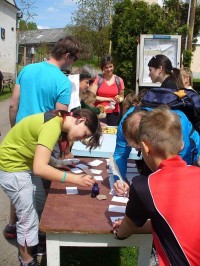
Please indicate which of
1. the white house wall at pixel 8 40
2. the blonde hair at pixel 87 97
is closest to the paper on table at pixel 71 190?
the blonde hair at pixel 87 97

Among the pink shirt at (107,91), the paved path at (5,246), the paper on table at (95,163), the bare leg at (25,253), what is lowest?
the paved path at (5,246)

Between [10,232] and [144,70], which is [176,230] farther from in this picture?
[144,70]

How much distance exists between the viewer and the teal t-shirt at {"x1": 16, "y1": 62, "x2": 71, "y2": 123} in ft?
9.29

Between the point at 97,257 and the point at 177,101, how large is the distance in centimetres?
156

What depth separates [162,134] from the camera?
4.86ft

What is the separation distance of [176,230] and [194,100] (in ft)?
4.63

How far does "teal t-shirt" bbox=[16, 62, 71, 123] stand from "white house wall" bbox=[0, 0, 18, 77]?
16383 mm

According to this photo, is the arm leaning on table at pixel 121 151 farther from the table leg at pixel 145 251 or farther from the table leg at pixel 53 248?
the table leg at pixel 53 248

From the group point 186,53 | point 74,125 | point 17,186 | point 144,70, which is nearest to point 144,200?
point 74,125

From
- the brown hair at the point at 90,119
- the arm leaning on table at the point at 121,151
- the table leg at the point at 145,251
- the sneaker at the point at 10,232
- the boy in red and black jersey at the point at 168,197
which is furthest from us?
the sneaker at the point at 10,232

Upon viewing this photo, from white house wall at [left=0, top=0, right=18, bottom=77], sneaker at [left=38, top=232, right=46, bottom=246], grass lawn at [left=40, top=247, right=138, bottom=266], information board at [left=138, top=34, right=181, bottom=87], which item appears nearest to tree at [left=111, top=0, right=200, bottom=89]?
information board at [left=138, top=34, right=181, bottom=87]

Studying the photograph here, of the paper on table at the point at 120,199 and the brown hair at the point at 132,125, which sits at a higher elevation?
the brown hair at the point at 132,125

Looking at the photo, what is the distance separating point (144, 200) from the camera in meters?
1.37

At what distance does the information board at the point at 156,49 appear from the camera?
20.7ft
